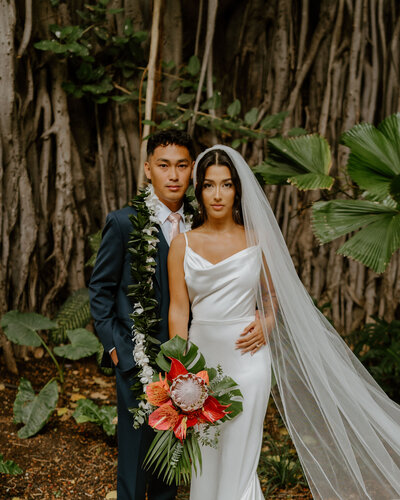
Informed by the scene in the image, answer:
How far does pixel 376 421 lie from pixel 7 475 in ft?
6.22

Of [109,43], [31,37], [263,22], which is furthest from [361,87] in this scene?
[31,37]

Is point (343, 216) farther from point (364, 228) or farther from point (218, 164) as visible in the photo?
point (218, 164)

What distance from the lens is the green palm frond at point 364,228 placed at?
7.31ft

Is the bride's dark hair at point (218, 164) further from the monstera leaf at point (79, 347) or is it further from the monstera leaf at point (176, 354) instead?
the monstera leaf at point (79, 347)

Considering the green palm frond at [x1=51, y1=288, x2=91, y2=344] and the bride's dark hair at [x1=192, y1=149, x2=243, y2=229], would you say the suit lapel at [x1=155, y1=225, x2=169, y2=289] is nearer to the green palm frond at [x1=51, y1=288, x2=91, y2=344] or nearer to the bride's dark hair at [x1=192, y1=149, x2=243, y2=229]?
the bride's dark hair at [x1=192, y1=149, x2=243, y2=229]

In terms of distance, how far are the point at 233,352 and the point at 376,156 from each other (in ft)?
4.07

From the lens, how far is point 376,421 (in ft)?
6.39

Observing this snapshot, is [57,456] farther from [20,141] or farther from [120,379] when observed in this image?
[20,141]

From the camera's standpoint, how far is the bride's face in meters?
1.92

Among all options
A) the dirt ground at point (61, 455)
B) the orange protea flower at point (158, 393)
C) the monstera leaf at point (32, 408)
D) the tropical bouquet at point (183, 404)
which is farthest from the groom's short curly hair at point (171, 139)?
the dirt ground at point (61, 455)

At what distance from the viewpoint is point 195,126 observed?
4055 millimetres

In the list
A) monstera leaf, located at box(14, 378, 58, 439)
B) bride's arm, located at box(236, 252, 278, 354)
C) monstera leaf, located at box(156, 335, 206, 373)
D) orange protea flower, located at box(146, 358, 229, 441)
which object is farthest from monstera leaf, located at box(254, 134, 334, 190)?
monstera leaf, located at box(14, 378, 58, 439)

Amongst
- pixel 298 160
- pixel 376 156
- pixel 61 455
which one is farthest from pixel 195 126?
pixel 61 455

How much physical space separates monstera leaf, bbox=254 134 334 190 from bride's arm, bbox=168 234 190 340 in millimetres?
1001
